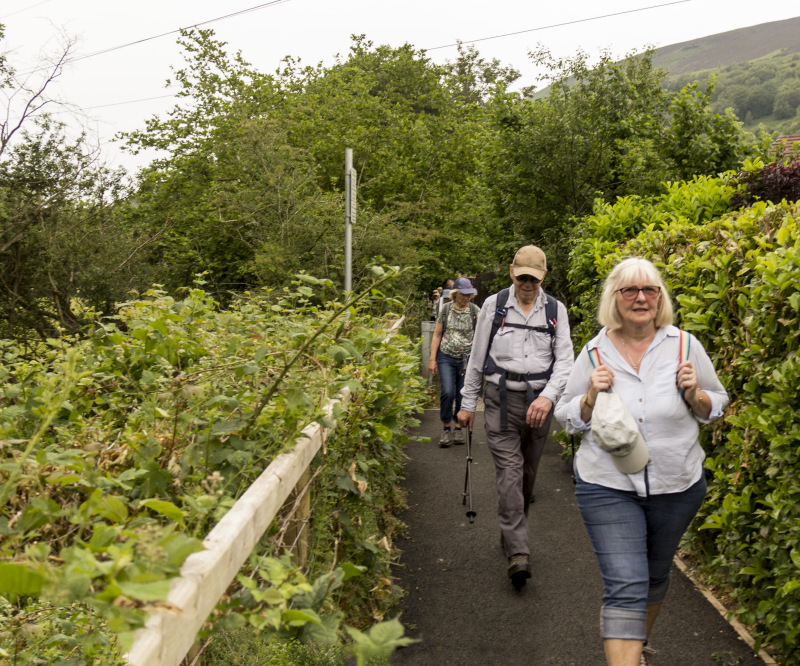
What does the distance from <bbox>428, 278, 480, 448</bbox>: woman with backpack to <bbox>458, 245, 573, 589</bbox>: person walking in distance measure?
3.77m

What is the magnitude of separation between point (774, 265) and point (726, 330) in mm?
900

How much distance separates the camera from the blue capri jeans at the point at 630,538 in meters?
3.11

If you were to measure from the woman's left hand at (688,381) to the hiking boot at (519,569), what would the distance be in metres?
2.14

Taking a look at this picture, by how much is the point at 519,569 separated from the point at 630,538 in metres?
1.89

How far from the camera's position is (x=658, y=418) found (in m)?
3.26

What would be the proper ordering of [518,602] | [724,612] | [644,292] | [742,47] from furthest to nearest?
1. [742,47]
2. [518,602]
3. [724,612]
4. [644,292]

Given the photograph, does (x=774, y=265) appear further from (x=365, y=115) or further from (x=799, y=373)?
(x=365, y=115)

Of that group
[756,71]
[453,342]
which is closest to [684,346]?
[453,342]

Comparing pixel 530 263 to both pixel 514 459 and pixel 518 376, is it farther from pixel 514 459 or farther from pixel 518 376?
pixel 514 459

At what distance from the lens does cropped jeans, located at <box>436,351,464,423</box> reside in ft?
30.9

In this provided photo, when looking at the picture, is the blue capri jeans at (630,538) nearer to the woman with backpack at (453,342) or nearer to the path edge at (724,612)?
the path edge at (724,612)

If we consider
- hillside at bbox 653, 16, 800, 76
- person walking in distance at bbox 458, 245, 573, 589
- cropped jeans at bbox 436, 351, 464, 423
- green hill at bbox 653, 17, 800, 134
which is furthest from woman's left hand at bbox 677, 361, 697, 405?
hillside at bbox 653, 16, 800, 76

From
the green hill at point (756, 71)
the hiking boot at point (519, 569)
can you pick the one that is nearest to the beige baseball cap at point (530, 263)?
the hiking boot at point (519, 569)

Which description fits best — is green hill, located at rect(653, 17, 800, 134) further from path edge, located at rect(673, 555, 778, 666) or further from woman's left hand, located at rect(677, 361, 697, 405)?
woman's left hand, located at rect(677, 361, 697, 405)
